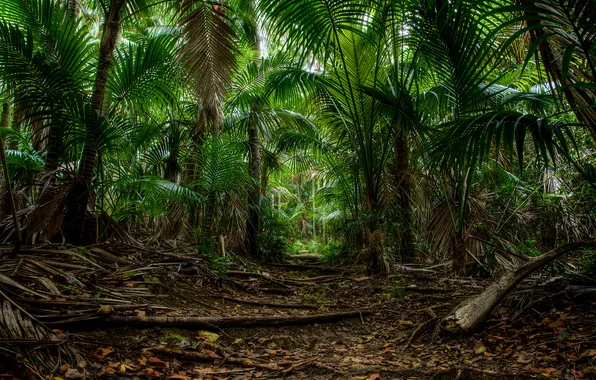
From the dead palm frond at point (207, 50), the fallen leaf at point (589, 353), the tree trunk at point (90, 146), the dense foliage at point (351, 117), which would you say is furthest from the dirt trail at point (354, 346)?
the dead palm frond at point (207, 50)

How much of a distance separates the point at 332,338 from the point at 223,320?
0.93 m

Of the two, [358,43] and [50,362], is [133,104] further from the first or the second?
[50,362]

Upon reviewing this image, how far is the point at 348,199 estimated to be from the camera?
20.1ft

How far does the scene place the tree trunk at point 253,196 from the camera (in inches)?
288

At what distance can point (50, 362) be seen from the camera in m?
1.69

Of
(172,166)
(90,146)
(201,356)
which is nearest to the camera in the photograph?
(201,356)

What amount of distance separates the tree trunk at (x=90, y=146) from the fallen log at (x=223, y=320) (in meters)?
1.59

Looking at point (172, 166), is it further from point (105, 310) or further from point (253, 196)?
point (105, 310)

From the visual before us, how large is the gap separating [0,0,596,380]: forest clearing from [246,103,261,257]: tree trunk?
0.65 metres

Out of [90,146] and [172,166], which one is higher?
[172,166]

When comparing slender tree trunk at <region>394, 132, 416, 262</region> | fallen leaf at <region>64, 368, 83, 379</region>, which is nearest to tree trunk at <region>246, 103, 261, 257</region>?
slender tree trunk at <region>394, 132, 416, 262</region>

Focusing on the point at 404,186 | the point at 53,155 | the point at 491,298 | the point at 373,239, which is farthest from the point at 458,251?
the point at 53,155

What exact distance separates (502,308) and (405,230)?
2670mm

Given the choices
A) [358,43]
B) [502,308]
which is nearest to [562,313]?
[502,308]
